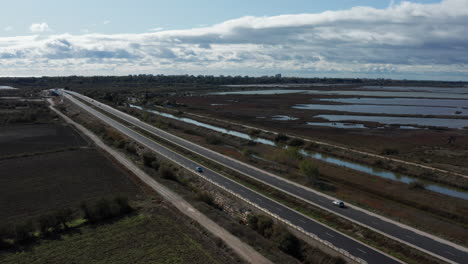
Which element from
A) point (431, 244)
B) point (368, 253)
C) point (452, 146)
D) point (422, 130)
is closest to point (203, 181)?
point (368, 253)

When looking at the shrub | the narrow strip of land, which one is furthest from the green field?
the shrub

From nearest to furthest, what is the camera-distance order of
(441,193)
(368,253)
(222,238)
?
(368,253) → (222,238) → (441,193)

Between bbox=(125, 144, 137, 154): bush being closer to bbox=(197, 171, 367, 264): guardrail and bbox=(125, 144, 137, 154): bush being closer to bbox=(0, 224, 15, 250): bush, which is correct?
bbox=(197, 171, 367, 264): guardrail

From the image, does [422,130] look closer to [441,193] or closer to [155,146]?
[441,193]

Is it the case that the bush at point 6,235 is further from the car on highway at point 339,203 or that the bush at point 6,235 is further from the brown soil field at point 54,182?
the car on highway at point 339,203

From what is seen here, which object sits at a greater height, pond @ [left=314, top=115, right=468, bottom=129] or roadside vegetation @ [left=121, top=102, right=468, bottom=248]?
pond @ [left=314, top=115, right=468, bottom=129]

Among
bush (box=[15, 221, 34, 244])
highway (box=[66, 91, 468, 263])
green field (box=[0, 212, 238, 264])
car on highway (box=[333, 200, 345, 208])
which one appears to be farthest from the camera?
car on highway (box=[333, 200, 345, 208])
